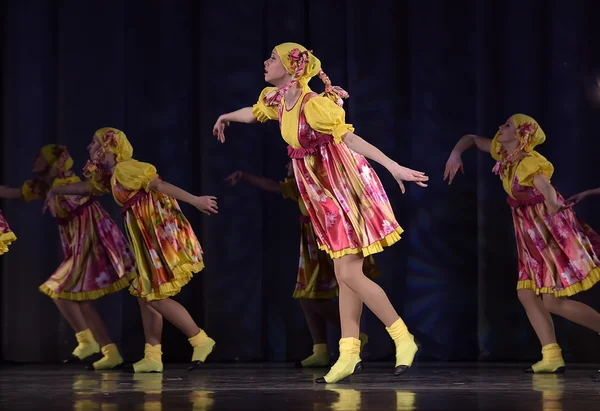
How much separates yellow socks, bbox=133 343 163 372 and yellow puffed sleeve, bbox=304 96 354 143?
1.71 meters

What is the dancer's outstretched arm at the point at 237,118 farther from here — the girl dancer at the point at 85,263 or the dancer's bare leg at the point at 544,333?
the dancer's bare leg at the point at 544,333

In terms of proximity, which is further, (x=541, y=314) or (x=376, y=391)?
(x=541, y=314)

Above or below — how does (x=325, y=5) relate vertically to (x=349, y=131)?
above

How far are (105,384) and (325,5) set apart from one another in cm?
281

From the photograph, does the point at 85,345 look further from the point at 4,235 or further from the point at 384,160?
the point at 384,160

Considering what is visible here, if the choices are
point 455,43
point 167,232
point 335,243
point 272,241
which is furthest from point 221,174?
point 335,243

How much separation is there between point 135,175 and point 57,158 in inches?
38.8

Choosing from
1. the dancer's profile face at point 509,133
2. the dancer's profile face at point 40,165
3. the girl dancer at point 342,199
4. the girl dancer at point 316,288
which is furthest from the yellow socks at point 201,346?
the dancer's profile face at point 509,133

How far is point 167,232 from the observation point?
5.05m

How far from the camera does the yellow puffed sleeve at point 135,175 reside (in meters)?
5.01

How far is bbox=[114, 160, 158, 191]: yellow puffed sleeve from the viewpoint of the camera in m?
5.01

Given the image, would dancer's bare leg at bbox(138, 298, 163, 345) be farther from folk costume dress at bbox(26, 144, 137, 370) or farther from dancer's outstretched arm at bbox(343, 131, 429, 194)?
dancer's outstretched arm at bbox(343, 131, 429, 194)

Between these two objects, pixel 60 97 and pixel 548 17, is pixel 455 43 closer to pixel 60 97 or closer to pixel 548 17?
pixel 548 17

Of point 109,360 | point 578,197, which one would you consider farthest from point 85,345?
point 578,197
